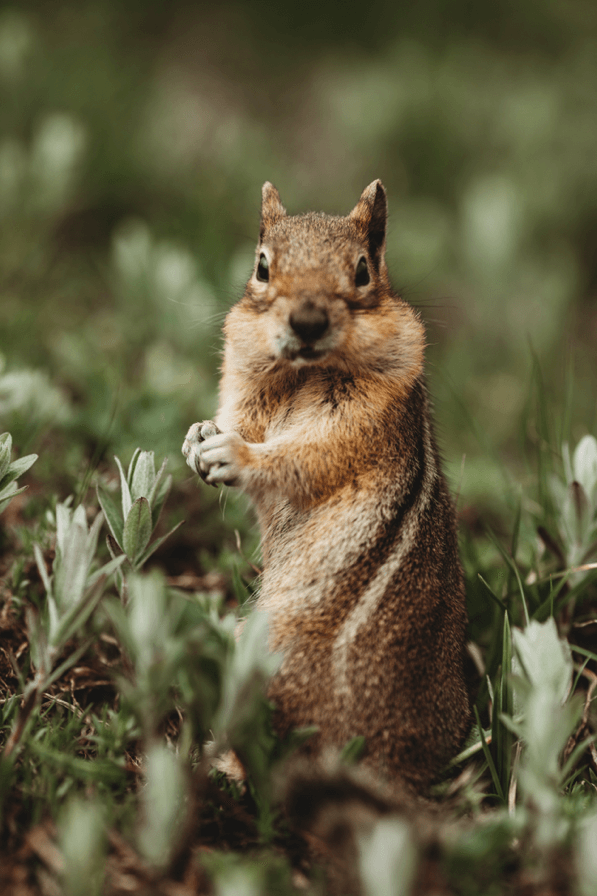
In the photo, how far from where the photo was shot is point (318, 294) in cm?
217

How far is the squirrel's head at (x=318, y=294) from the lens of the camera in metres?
2.15

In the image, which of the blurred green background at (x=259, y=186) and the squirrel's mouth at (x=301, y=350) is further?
the blurred green background at (x=259, y=186)

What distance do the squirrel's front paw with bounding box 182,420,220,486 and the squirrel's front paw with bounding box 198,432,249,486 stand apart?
3 centimetres

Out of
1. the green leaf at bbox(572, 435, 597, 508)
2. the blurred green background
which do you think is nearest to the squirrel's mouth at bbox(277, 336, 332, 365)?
the blurred green background

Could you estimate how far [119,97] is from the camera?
19.3 ft

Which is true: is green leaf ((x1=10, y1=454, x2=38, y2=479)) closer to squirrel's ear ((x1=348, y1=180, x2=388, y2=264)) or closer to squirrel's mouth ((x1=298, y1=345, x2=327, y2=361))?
squirrel's mouth ((x1=298, y1=345, x2=327, y2=361))

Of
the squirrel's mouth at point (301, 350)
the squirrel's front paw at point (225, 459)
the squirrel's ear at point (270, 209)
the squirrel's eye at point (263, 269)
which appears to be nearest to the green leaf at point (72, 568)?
the squirrel's front paw at point (225, 459)

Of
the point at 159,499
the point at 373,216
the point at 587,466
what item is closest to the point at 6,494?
the point at 159,499

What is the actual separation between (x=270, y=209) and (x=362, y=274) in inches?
21.3

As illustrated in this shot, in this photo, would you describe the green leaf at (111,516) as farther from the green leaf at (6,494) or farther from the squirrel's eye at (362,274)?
the squirrel's eye at (362,274)

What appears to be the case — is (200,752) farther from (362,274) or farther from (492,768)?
(362,274)

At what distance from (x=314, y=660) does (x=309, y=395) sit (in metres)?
0.83

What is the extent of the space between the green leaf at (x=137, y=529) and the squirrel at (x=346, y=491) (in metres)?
0.27

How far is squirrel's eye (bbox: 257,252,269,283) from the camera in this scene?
7.84 ft
